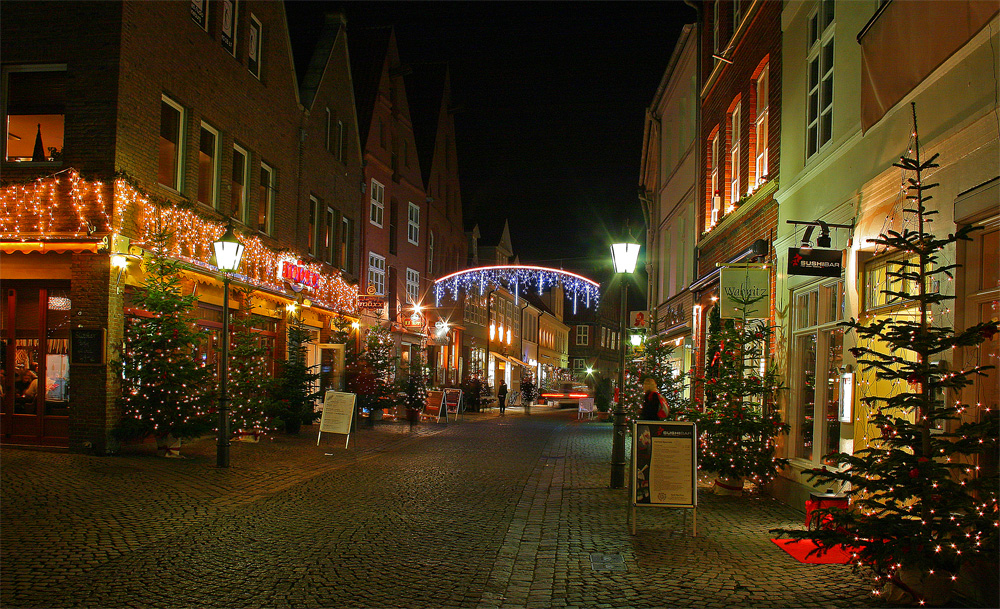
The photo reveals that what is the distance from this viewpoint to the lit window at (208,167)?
18.0m

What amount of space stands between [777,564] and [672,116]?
2008 centimetres

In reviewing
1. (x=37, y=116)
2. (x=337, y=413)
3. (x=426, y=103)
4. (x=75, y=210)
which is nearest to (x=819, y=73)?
(x=337, y=413)

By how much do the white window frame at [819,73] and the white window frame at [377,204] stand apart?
21446mm

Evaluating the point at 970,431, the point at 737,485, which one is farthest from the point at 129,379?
the point at 970,431

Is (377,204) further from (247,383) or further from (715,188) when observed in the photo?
(247,383)

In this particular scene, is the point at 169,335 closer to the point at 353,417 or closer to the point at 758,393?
the point at 353,417

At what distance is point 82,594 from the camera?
19.3ft

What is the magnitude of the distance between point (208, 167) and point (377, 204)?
13.7 metres

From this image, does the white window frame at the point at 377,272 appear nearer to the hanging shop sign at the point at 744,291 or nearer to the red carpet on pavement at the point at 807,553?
the hanging shop sign at the point at 744,291

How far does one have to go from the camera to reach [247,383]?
15.8 meters

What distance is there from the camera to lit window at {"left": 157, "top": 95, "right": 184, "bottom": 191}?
16172 mm

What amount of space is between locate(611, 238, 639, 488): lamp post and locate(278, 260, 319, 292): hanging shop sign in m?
11.2

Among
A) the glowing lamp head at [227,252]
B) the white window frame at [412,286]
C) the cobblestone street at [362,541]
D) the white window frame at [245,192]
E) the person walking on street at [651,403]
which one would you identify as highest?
the white window frame at [245,192]

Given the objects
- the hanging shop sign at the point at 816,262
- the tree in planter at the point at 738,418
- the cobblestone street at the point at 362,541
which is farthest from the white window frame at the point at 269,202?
the hanging shop sign at the point at 816,262
